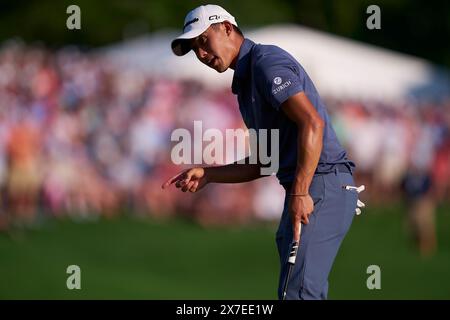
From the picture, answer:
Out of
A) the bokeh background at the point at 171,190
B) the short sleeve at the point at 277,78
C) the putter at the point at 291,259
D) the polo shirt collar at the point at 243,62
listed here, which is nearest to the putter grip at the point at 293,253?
the putter at the point at 291,259

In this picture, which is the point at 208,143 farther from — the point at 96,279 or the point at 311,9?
the point at 311,9

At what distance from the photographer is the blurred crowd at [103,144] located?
18594 mm

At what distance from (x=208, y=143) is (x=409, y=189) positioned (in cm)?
357

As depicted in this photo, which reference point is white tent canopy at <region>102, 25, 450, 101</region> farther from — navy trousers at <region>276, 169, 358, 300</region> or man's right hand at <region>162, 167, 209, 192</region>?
navy trousers at <region>276, 169, 358, 300</region>

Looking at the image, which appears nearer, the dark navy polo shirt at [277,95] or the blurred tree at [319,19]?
the dark navy polo shirt at [277,95]

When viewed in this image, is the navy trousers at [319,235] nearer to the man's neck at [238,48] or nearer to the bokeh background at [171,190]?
the man's neck at [238,48]

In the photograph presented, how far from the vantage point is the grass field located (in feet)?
44.4

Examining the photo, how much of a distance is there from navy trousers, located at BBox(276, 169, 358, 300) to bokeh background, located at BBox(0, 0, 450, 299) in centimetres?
639

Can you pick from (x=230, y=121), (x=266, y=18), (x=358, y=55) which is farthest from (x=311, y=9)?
(x=230, y=121)

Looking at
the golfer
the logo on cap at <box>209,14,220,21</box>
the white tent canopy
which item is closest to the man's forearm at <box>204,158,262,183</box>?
the golfer

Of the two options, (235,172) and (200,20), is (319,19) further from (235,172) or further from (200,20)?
(200,20)

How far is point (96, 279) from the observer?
1384 cm

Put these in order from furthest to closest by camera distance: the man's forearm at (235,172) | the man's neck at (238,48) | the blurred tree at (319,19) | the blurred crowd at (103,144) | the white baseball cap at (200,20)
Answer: the blurred tree at (319,19) → the blurred crowd at (103,144) → the man's forearm at (235,172) → the man's neck at (238,48) → the white baseball cap at (200,20)

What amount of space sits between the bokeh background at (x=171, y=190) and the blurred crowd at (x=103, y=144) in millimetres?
26
